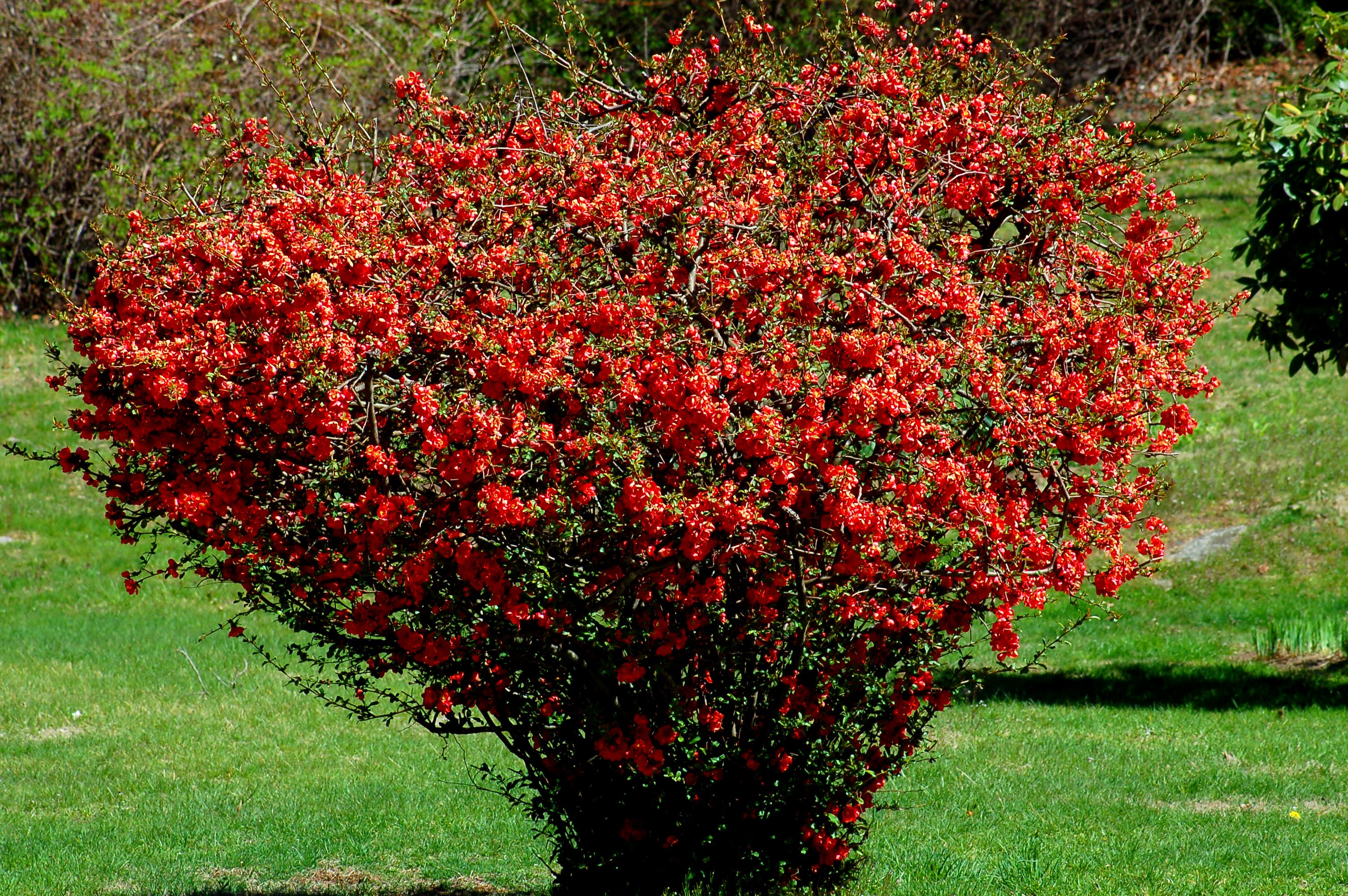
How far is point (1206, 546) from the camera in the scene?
476 inches

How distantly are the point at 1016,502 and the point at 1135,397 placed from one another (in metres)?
0.49

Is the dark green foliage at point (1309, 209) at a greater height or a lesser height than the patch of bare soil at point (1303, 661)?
greater

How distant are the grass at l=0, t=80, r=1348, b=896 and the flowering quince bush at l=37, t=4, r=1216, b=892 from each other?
1.28m

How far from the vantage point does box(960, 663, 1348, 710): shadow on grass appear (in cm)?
910

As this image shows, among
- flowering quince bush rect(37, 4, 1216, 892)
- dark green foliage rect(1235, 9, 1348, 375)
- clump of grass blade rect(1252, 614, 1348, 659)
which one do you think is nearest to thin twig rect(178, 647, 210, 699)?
flowering quince bush rect(37, 4, 1216, 892)

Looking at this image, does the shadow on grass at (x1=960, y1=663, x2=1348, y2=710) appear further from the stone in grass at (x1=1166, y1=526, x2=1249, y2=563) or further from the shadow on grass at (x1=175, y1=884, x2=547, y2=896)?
the shadow on grass at (x1=175, y1=884, x2=547, y2=896)

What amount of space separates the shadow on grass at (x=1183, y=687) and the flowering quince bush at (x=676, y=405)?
4.53 metres

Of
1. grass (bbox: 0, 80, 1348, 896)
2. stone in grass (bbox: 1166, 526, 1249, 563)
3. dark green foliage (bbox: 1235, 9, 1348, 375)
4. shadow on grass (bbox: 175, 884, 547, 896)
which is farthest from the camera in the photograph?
stone in grass (bbox: 1166, 526, 1249, 563)

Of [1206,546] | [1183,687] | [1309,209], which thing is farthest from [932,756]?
[1206,546]

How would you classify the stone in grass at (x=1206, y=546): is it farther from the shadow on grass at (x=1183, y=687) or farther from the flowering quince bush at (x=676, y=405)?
the flowering quince bush at (x=676, y=405)

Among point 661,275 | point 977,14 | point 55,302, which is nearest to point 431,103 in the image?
point 661,275

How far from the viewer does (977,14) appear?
2194 centimetres

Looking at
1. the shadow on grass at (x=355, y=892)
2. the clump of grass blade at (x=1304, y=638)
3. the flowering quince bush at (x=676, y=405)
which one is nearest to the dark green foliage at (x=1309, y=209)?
the clump of grass blade at (x=1304, y=638)

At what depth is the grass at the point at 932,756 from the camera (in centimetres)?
600
